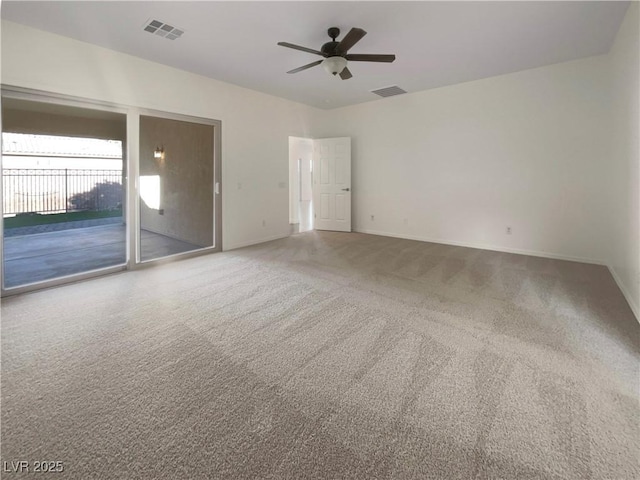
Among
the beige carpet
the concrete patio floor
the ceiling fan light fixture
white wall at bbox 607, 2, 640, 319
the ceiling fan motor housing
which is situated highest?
the ceiling fan motor housing

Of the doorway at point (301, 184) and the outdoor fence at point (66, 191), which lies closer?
the outdoor fence at point (66, 191)

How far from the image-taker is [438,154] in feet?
19.8

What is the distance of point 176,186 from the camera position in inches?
247

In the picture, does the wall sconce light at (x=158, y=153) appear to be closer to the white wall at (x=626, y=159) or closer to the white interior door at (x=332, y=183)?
the white interior door at (x=332, y=183)

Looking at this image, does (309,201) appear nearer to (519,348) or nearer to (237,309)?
(237,309)

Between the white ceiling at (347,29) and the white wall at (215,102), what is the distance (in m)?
0.18

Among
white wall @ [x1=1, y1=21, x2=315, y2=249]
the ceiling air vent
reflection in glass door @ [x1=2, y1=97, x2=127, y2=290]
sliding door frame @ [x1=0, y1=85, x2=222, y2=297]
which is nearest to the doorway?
white wall @ [x1=1, y1=21, x2=315, y2=249]

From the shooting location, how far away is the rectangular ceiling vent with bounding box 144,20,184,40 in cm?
338

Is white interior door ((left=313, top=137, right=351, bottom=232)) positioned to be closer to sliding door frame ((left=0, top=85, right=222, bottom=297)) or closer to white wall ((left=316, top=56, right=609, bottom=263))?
white wall ((left=316, top=56, right=609, bottom=263))

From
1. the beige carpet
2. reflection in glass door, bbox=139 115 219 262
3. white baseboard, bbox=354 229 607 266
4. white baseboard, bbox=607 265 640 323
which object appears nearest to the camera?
the beige carpet

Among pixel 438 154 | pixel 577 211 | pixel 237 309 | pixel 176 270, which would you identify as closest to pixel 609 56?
pixel 577 211

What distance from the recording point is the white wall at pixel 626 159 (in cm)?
296

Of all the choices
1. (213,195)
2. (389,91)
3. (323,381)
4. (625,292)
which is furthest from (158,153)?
(625,292)

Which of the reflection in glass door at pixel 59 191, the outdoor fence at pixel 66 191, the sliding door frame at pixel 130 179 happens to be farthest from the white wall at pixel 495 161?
the outdoor fence at pixel 66 191
